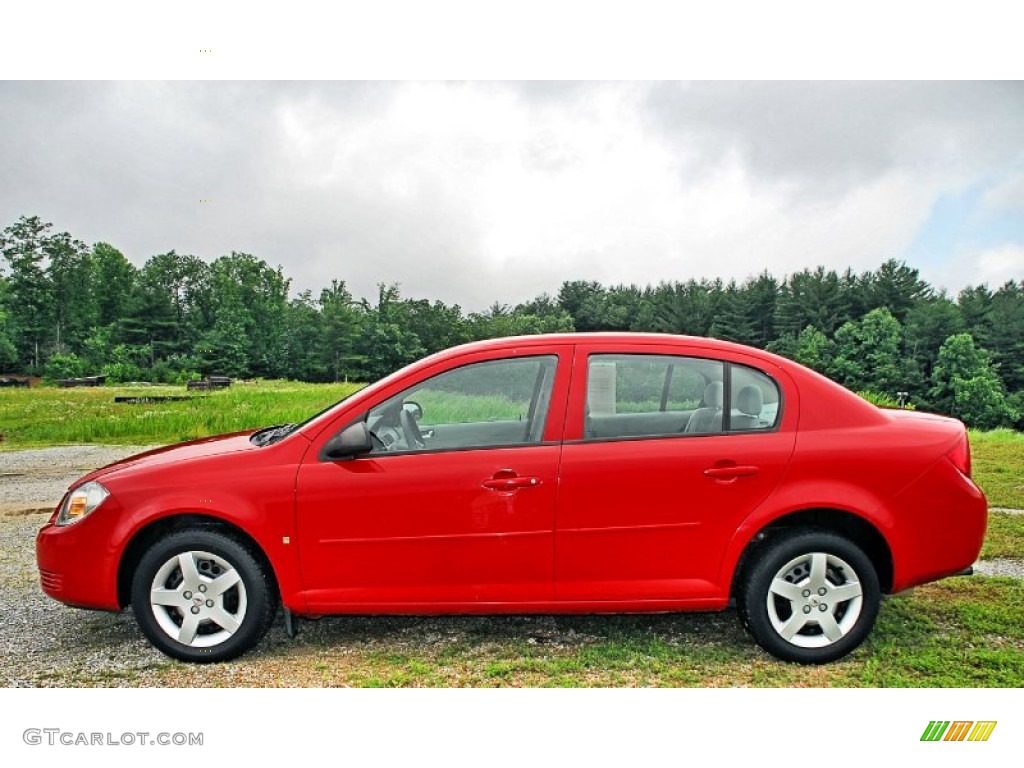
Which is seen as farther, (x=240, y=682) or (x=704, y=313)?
(x=704, y=313)

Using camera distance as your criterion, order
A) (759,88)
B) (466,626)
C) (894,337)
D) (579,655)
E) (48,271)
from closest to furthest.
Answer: (579,655)
(466,626)
(759,88)
(48,271)
(894,337)

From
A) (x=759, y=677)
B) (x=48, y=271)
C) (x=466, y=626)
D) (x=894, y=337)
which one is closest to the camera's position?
(x=759, y=677)

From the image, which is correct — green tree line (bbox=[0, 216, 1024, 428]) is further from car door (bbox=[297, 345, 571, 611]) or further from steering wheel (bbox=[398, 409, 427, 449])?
car door (bbox=[297, 345, 571, 611])

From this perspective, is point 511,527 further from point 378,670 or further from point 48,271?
point 48,271

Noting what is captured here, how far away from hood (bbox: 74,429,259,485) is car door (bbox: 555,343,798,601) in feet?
4.86

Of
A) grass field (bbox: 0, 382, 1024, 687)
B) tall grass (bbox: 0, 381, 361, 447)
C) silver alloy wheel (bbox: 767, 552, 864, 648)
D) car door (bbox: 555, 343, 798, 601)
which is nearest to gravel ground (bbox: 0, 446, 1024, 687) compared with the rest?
grass field (bbox: 0, 382, 1024, 687)

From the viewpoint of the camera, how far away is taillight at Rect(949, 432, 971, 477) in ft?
9.78

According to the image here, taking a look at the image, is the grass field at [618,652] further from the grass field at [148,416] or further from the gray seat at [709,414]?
the grass field at [148,416]

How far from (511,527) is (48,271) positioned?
18.3ft

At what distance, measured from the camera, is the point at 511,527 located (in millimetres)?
2941

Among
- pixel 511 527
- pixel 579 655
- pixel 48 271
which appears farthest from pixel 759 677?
pixel 48 271

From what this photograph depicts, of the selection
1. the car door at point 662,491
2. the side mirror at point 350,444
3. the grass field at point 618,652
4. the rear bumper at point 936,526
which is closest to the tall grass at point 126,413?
the grass field at point 618,652
